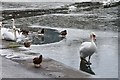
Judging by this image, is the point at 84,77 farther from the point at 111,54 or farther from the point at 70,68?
the point at 111,54

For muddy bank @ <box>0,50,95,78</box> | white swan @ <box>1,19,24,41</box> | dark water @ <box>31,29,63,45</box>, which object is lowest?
muddy bank @ <box>0,50,95,78</box>

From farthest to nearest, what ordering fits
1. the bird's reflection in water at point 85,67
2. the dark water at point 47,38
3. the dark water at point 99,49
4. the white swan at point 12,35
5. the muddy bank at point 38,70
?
the dark water at point 47,38 → the white swan at point 12,35 → the dark water at point 99,49 → the bird's reflection in water at point 85,67 → the muddy bank at point 38,70

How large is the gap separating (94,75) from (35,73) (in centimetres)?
194

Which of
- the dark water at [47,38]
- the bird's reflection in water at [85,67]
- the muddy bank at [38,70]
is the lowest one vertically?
the bird's reflection in water at [85,67]

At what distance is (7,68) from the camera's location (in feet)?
40.4

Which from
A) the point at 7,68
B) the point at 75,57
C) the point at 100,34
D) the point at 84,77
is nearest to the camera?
the point at 84,77

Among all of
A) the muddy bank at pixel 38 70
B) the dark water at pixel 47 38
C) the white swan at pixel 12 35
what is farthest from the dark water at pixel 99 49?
the white swan at pixel 12 35

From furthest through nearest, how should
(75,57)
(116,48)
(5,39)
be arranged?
(5,39) < (116,48) < (75,57)

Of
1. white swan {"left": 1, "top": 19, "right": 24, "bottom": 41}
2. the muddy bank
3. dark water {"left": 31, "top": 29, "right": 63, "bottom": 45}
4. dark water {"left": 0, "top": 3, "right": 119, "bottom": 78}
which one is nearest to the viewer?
the muddy bank

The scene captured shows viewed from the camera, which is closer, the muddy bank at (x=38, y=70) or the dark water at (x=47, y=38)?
the muddy bank at (x=38, y=70)

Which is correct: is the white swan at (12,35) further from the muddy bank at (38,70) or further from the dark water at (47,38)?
the muddy bank at (38,70)

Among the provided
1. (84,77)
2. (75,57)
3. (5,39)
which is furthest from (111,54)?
(5,39)

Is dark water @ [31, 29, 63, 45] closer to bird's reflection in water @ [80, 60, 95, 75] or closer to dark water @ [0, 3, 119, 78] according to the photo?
dark water @ [0, 3, 119, 78]

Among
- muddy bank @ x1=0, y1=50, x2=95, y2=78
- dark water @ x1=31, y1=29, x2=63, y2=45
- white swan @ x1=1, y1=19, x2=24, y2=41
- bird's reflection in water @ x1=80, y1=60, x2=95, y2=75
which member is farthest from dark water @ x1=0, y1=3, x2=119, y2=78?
white swan @ x1=1, y1=19, x2=24, y2=41
